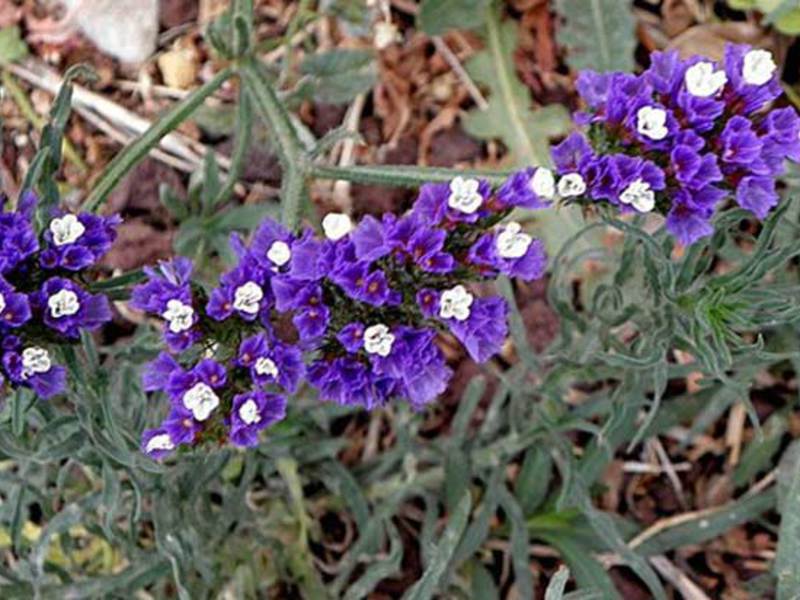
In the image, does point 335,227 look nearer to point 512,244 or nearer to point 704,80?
point 512,244

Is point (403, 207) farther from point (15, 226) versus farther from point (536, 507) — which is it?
point (15, 226)

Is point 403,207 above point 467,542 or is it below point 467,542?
above

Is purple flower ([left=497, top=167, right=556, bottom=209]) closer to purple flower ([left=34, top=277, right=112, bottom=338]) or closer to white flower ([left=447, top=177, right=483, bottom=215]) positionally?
white flower ([left=447, top=177, right=483, bottom=215])

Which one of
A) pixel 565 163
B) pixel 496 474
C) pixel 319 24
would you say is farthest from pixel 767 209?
pixel 319 24

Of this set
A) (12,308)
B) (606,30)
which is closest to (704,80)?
(12,308)

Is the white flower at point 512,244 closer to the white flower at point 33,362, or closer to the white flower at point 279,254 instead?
the white flower at point 279,254

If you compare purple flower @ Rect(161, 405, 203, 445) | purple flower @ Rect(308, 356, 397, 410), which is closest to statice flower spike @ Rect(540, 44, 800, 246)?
purple flower @ Rect(308, 356, 397, 410)
